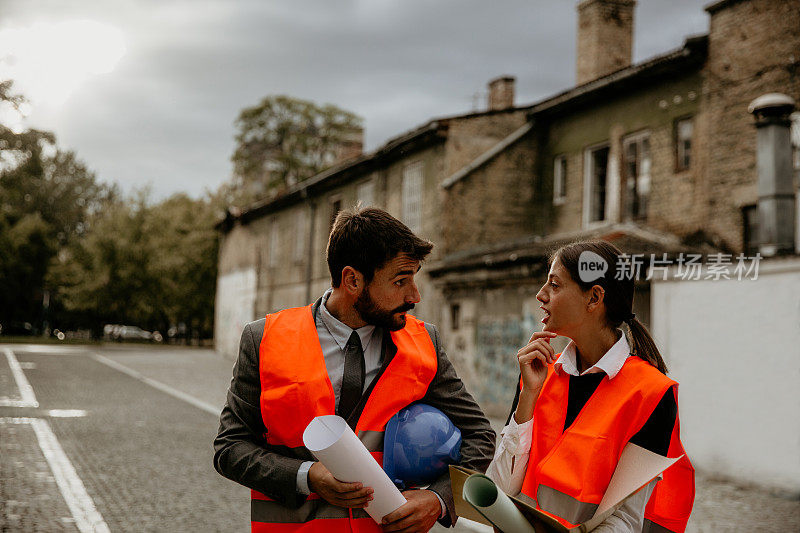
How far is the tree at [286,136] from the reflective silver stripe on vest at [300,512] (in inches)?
1791

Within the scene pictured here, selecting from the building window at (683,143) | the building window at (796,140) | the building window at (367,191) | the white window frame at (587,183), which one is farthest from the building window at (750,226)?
the building window at (367,191)

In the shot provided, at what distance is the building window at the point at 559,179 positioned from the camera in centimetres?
1975

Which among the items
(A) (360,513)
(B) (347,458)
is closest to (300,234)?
(A) (360,513)

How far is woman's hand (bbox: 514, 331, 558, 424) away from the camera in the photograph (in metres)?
2.49

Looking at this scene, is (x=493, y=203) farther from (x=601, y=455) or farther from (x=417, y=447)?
(x=601, y=455)

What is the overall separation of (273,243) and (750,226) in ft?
74.0

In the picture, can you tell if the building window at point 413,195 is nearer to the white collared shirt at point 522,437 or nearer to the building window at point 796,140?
the building window at point 796,140

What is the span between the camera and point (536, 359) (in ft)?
8.44

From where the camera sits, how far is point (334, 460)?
223 cm

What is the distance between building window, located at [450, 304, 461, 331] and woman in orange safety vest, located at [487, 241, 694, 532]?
641 inches

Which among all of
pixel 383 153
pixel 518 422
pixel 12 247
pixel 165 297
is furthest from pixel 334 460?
pixel 12 247

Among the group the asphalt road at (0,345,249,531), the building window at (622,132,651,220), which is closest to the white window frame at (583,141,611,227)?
the building window at (622,132,651,220)

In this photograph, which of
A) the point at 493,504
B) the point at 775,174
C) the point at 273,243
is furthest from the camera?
the point at 273,243

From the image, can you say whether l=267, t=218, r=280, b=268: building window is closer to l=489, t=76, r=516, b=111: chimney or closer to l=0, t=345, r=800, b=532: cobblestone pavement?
l=489, t=76, r=516, b=111: chimney
